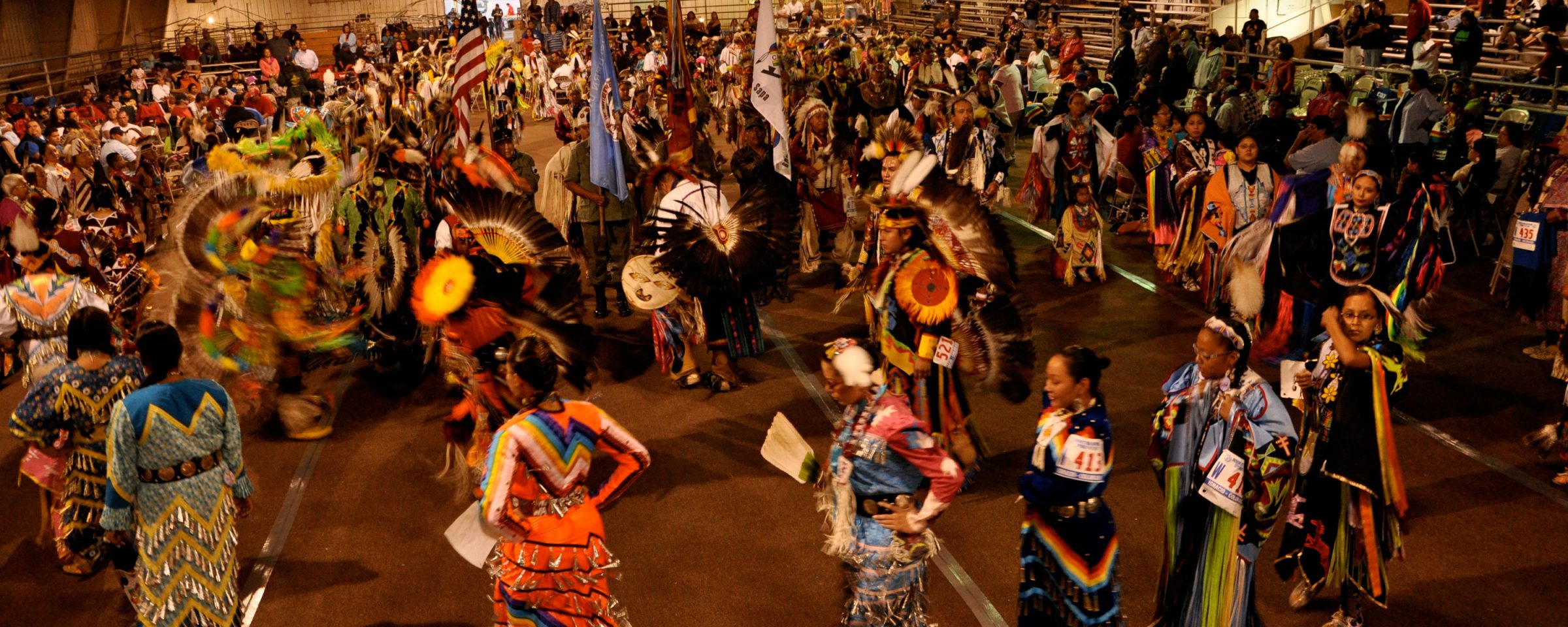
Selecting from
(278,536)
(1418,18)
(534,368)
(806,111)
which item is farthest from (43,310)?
(1418,18)

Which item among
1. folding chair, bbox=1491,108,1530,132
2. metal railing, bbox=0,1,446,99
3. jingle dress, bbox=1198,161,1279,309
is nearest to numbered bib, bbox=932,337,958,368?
jingle dress, bbox=1198,161,1279,309

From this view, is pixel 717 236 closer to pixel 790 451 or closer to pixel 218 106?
pixel 790 451

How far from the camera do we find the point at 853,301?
9.10 meters

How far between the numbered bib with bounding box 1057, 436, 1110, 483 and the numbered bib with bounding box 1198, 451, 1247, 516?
49cm

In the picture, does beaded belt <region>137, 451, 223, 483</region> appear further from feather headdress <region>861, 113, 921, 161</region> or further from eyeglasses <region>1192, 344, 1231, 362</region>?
feather headdress <region>861, 113, 921, 161</region>

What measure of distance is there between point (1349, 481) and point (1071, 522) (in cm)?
126

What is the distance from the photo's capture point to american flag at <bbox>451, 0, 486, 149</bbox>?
7.80 metres

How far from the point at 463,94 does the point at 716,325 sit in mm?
2474

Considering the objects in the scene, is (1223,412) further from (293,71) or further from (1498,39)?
(293,71)

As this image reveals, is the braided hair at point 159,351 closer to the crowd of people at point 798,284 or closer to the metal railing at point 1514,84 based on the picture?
the crowd of people at point 798,284

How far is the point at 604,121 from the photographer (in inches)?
299

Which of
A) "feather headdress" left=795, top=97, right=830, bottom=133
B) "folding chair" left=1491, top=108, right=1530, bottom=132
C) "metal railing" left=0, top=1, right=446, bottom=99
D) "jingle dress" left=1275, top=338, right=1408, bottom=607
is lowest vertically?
"jingle dress" left=1275, top=338, right=1408, bottom=607

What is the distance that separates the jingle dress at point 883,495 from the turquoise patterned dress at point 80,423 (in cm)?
260

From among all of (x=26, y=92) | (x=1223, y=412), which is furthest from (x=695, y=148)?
(x=26, y=92)
